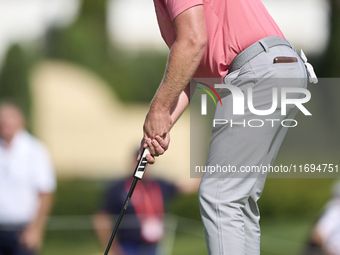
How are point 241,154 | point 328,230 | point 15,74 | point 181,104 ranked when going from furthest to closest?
point 15,74 → point 328,230 → point 181,104 → point 241,154

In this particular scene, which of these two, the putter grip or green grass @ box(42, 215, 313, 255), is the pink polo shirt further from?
green grass @ box(42, 215, 313, 255)

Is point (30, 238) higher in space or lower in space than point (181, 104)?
lower

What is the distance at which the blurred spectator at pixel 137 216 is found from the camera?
21.9 feet

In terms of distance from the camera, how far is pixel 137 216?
22.3 feet

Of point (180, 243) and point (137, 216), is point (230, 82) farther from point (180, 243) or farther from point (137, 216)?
point (180, 243)

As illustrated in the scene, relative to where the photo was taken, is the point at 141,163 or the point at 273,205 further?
the point at 273,205

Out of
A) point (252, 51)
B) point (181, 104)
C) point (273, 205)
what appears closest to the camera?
point (252, 51)

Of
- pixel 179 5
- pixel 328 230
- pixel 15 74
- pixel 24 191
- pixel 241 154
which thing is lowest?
pixel 15 74

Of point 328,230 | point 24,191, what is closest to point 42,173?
point 24,191

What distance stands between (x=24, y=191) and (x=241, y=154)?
4.49 meters

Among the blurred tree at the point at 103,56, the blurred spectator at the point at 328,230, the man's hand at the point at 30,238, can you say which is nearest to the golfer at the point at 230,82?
the blurred spectator at the point at 328,230

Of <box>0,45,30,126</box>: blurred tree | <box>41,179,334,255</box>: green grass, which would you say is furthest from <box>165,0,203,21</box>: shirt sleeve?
<box>0,45,30,126</box>: blurred tree

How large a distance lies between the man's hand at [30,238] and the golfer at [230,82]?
412 cm

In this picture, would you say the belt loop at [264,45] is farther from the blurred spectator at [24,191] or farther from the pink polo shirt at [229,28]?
the blurred spectator at [24,191]
